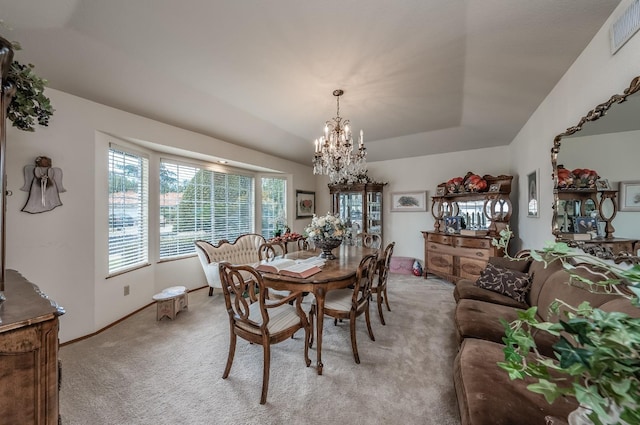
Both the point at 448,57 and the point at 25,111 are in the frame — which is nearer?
the point at 25,111

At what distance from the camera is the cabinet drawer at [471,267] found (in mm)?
3687

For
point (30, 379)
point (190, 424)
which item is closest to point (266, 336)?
point (190, 424)

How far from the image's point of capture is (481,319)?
1.91 meters

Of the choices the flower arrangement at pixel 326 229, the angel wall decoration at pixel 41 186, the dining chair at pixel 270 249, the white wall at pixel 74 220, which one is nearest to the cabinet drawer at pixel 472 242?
the flower arrangement at pixel 326 229

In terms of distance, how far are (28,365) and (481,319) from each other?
2.60 m

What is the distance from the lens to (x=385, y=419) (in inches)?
60.1

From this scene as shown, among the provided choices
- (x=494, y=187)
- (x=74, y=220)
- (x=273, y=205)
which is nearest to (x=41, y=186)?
(x=74, y=220)

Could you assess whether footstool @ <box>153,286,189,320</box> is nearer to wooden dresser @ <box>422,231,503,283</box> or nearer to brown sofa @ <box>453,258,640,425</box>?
brown sofa @ <box>453,258,640,425</box>

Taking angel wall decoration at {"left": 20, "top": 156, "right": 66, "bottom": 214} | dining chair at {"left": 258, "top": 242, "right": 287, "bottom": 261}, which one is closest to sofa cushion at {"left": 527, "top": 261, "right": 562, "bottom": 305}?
dining chair at {"left": 258, "top": 242, "right": 287, "bottom": 261}

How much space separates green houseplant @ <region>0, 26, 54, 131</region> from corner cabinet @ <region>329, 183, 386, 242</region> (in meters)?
4.56

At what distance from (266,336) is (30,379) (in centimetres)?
114

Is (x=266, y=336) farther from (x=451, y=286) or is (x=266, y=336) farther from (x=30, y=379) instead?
(x=451, y=286)

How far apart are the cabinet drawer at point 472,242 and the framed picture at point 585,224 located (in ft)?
6.01

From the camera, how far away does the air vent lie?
50.7 inches
